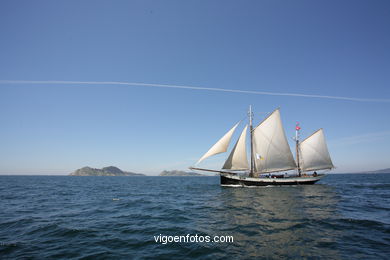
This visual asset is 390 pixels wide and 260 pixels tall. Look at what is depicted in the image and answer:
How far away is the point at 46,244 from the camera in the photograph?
9.70 meters

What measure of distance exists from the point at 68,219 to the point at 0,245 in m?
5.59

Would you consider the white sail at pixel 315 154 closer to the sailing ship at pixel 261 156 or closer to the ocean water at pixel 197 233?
the sailing ship at pixel 261 156

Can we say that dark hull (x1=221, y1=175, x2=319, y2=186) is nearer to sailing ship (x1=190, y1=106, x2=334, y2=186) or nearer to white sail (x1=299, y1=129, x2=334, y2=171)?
sailing ship (x1=190, y1=106, x2=334, y2=186)

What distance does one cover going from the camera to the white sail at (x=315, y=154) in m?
51.1

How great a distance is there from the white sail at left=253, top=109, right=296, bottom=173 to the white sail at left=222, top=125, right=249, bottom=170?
4273 mm

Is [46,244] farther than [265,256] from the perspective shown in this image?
Yes

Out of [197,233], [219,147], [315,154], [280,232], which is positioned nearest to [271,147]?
[219,147]

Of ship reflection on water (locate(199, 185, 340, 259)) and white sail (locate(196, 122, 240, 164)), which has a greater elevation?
white sail (locate(196, 122, 240, 164))

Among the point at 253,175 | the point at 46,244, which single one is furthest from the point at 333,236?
the point at 253,175

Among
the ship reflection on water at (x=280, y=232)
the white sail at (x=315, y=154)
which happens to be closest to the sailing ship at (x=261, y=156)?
the white sail at (x=315, y=154)

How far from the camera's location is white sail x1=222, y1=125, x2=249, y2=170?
1581 inches

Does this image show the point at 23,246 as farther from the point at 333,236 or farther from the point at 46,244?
the point at 333,236

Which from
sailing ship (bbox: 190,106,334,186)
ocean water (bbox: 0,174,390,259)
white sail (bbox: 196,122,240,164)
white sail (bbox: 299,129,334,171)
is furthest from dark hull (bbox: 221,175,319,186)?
ocean water (bbox: 0,174,390,259)

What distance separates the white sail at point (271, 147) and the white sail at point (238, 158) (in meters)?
4.27
